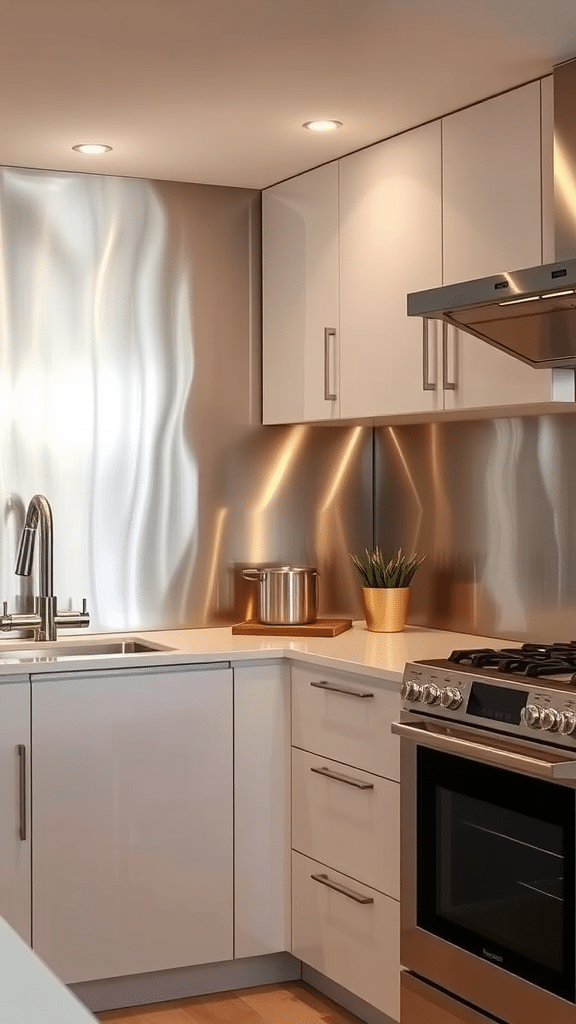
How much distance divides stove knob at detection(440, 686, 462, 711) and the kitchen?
71cm

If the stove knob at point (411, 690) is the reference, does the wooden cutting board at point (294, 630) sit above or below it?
above

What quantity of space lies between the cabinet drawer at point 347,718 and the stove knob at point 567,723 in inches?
24.7

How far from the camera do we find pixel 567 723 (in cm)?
241

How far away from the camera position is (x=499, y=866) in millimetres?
2643

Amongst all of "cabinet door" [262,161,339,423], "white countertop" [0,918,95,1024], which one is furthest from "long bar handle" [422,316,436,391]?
"white countertop" [0,918,95,1024]

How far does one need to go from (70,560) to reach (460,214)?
155 cm

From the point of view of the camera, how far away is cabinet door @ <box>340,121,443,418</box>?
3.32 m

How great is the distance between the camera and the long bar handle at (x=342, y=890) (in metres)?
3.14

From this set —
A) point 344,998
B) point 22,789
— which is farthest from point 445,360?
point 344,998

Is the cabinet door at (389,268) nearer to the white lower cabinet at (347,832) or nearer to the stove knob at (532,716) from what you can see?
the white lower cabinet at (347,832)

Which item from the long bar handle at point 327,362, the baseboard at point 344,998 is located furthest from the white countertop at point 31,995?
the long bar handle at point 327,362

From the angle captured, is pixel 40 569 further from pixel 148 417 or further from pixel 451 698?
pixel 451 698

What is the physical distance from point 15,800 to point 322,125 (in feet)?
6.08

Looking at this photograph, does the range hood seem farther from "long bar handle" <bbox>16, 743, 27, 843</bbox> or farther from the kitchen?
"long bar handle" <bbox>16, 743, 27, 843</bbox>
